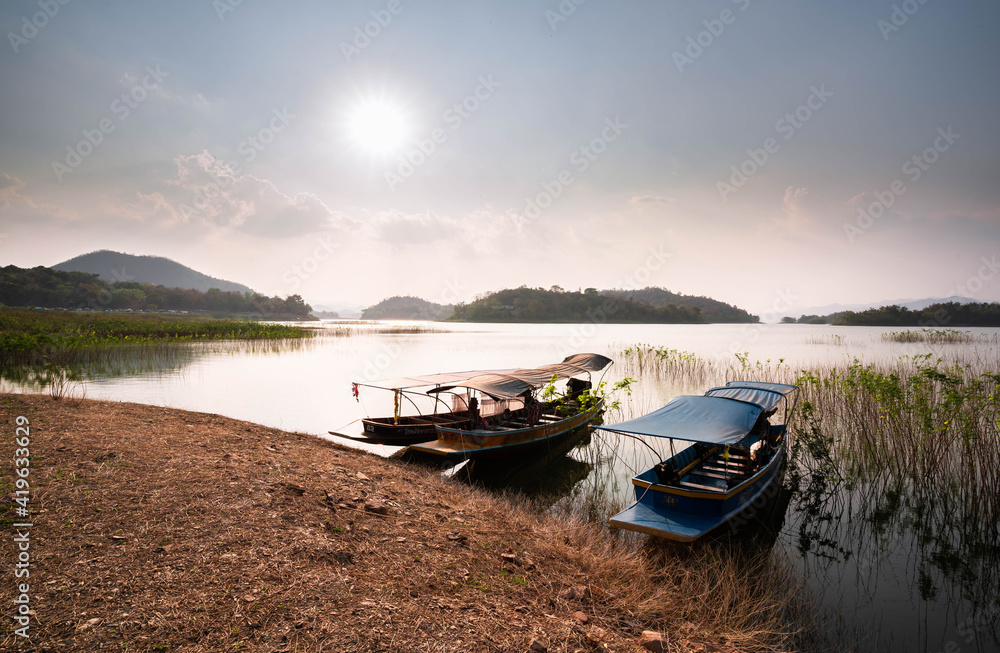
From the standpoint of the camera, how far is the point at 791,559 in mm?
7488

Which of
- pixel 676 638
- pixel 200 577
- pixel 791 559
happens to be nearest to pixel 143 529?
pixel 200 577

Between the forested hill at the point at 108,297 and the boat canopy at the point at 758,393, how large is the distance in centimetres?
8760

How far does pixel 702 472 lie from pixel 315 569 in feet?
26.1

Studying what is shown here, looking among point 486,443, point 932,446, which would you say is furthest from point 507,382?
point 932,446

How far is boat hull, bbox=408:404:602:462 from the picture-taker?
11375mm

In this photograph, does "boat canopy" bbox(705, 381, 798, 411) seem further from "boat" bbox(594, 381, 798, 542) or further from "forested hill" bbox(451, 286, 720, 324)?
"forested hill" bbox(451, 286, 720, 324)

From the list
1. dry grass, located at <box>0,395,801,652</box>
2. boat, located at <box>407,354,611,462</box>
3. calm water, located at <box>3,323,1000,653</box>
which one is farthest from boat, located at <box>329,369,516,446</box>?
dry grass, located at <box>0,395,801,652</box>

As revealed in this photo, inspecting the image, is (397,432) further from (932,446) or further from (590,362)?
(932,446)

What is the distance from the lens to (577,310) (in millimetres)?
117938

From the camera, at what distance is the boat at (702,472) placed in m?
7.47

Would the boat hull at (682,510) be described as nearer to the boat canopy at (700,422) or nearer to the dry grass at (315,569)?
the dry grass at (315,569)

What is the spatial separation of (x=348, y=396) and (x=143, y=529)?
50.1ft

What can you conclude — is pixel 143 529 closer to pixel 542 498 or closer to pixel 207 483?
pixel 207 483

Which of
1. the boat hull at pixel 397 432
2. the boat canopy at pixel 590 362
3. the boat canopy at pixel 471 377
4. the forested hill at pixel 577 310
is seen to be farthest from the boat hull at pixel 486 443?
the forested hill at pixel 577 310
